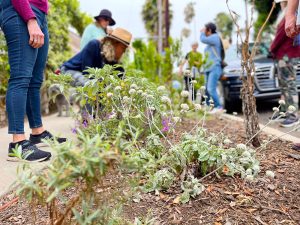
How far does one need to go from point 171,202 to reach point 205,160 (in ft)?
0.95

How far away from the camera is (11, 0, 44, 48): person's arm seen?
9.16 feet

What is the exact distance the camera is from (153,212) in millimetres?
1951

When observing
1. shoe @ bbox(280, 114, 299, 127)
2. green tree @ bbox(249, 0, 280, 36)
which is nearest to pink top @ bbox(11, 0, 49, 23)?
shoe @ bbox(280, 114, 299, 127)

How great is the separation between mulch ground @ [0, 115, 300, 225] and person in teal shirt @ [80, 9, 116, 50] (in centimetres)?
328

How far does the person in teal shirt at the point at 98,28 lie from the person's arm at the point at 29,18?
2.36 meters

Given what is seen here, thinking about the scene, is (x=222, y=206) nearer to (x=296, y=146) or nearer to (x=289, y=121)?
(x=296, y=146)

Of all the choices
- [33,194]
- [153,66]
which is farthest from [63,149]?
[153,66]

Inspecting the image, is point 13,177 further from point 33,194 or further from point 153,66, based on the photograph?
point 153,66

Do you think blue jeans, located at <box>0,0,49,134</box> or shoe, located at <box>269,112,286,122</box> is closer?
shoe, located at <box>269,112,286,122</box>

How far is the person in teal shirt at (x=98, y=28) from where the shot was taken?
17.1 feet

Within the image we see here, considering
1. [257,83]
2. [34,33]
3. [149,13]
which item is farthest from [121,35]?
[149,13]

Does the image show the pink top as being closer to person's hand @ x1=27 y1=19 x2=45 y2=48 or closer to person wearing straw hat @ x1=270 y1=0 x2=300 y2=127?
person's hand @ x1=27 y1=19 x2=45 y2=48

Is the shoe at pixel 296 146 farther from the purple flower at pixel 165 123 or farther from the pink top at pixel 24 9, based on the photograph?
the pink top at pixel 24 9

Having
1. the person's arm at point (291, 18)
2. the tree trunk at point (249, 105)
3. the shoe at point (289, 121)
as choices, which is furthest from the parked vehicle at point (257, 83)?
the tree trunk at point (249, 105)
